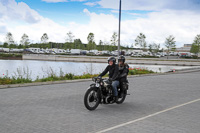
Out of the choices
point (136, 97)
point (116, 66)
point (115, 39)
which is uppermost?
point (115, 39)

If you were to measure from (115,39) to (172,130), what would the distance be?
76.9m

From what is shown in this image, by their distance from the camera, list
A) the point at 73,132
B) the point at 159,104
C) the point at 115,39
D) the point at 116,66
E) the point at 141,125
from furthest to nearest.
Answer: the point at 115,39 < the point at 159,104 < the point at 116,66 < the point at 141,125 < the point at 73,132

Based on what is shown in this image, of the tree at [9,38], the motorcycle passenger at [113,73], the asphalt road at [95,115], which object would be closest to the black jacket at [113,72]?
the motorcycle passenger at [113,73]

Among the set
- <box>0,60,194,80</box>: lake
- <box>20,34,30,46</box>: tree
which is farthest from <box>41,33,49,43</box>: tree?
<box>0,60,194,80</box>: lake

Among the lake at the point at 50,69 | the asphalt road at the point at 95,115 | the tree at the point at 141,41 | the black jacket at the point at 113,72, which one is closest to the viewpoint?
the asphalt road at the point at 95,115

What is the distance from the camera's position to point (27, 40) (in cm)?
10381

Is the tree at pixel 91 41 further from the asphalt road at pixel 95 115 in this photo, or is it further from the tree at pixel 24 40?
the asphalt road at pixel 95 115

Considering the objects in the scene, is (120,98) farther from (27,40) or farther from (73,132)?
(27,40)

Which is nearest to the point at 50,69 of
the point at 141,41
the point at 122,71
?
the point at 122,71

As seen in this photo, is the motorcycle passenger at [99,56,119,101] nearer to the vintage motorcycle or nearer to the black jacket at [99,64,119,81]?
the black jacket at [99,64,119,81]

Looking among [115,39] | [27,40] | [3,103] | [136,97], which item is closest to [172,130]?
[136,97]

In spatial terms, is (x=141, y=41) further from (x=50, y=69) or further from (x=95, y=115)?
(x=95, y=115)

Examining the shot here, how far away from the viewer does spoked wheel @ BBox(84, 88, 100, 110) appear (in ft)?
23.2

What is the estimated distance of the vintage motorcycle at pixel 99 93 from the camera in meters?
7.11
